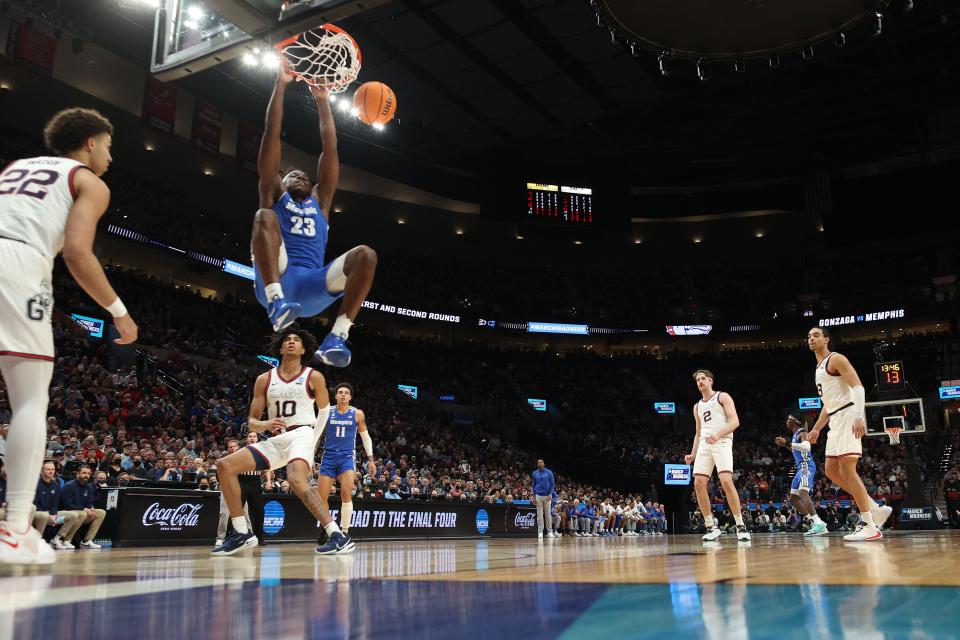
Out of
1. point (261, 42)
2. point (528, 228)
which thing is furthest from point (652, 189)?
point (261, 42)

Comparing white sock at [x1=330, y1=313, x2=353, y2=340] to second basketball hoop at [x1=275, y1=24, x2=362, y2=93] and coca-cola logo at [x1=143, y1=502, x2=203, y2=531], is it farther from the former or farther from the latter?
coca-cola logo at [x1=143, y1=502, x2=203, y2=531]

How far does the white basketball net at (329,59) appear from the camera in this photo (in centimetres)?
564

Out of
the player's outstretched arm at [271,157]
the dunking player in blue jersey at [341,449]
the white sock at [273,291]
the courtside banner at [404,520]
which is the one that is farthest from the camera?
the courtside banner at [404,520]

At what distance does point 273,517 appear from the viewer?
11898 mm

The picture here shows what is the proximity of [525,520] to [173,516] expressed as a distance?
11.0 m

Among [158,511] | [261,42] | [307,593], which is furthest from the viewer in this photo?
[158,511]

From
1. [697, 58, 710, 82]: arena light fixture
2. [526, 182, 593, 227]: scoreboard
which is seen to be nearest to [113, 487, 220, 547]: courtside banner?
[697, 58, 710, 82]: arena light fixture

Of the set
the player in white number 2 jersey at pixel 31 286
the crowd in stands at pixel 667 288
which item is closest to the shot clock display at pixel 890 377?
the crowd in stands at pixel 667 288

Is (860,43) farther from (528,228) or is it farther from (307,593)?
(307,593)

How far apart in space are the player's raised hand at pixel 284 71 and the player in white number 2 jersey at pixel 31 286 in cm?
171

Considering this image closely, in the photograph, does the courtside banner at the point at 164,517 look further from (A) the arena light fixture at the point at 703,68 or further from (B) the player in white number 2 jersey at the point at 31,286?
(A) the arena light fixture at the point at 703,68

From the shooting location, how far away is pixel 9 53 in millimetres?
16953

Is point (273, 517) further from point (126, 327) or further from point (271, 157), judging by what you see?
point (126, 327)

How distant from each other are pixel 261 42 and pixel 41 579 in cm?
397
